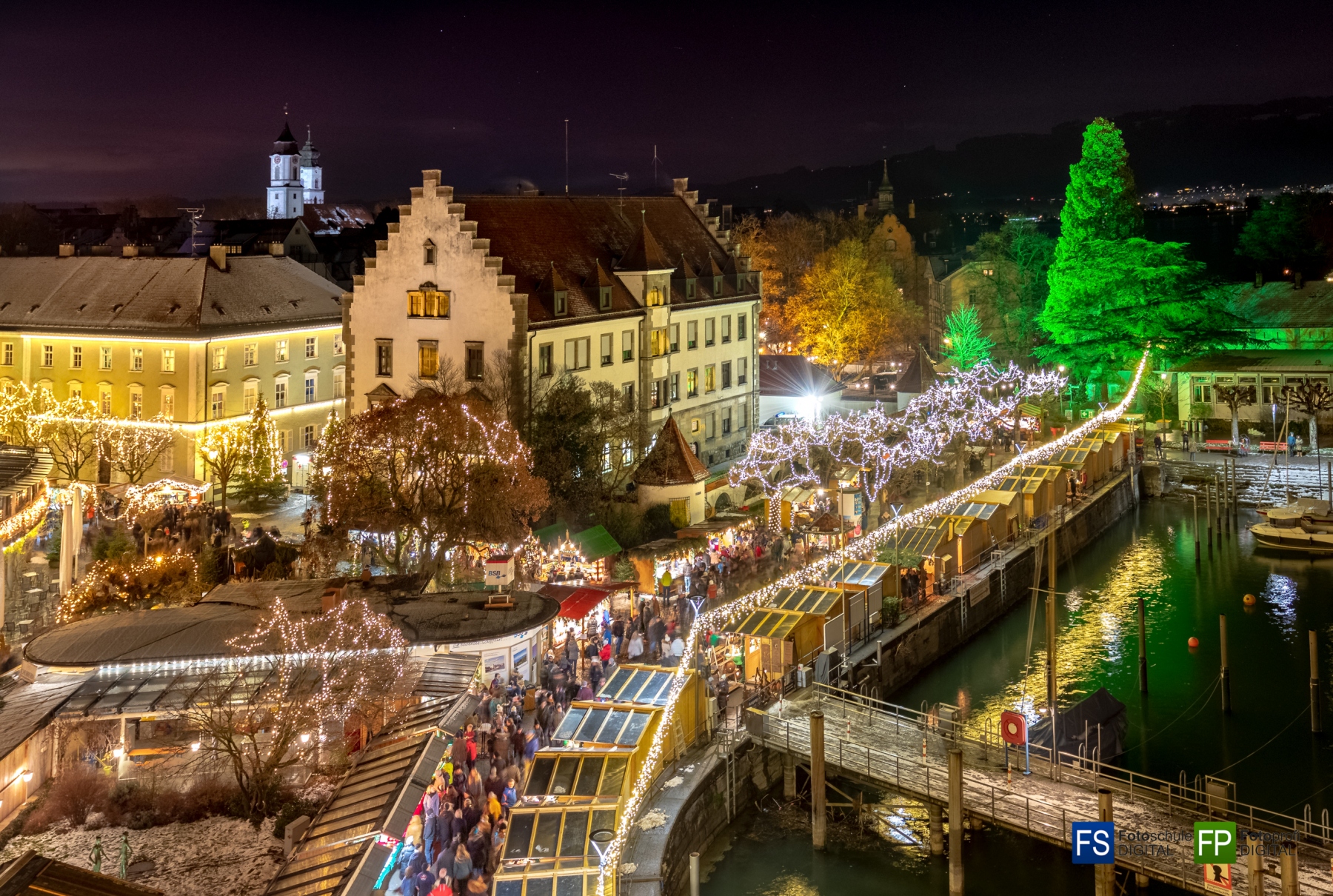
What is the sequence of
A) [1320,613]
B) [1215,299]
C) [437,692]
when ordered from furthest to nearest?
[1215,299], [1320,613], [437,692]

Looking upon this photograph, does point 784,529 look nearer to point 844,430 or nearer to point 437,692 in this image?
point 844,430

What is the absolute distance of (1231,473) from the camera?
204ft

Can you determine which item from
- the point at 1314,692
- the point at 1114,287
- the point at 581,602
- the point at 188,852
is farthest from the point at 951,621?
the point at 1114,287

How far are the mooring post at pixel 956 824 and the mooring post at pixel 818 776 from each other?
2632 mm

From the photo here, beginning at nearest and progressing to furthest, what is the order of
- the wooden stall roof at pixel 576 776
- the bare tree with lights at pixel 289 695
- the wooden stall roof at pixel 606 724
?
the wooden stall roof at pixel 576 776
the bare tree with lights at pixel 289 695
the wooden stall roof at pixel 606 724

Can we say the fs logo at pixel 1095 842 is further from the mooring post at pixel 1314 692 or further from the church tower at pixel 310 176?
the church tower at pixel 310 176

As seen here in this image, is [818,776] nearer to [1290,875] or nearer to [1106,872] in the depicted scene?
[1106,872]

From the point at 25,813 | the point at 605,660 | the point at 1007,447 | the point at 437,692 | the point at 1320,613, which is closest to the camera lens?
the point at 25,813

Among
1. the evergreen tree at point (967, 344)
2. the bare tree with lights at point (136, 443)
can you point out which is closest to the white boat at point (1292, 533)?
the evergreen tree at point (967, 344)

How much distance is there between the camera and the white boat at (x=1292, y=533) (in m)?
53.3

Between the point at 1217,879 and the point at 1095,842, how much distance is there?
2.08 m

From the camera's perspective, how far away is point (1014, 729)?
2702cm

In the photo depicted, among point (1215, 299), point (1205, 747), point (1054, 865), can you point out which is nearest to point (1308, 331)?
point (1215, 299)

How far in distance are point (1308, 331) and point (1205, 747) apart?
2150 inches
